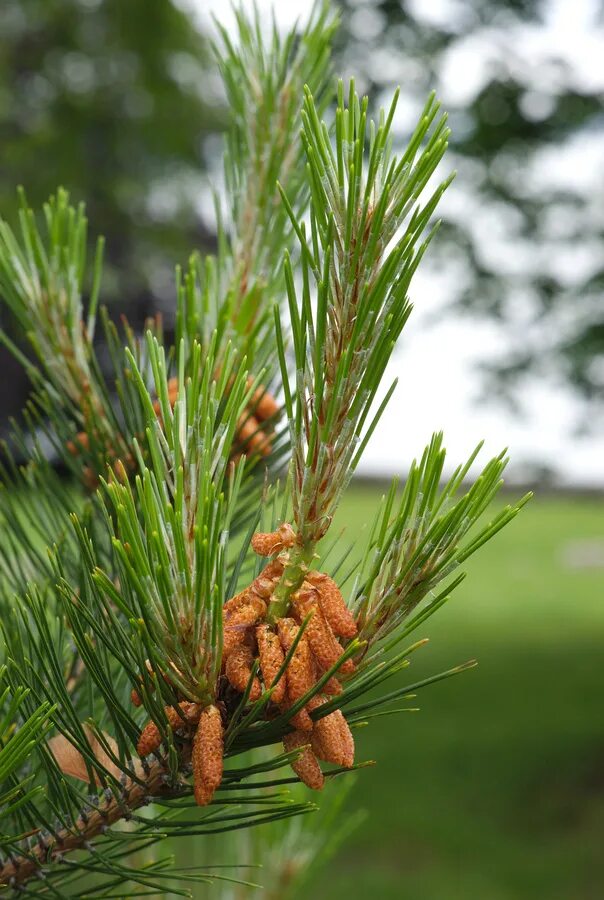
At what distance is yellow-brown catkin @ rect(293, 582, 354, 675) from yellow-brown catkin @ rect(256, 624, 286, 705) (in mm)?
25

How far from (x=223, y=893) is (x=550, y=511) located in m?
22.0

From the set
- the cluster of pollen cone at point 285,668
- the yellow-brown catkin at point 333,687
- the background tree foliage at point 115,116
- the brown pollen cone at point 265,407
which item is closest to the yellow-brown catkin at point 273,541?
the cluster of pollen cone at point 285,668

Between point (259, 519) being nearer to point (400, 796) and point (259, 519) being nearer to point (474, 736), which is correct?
point (400, 796)

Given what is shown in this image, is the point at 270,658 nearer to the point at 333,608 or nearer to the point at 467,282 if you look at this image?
the point at 333,608

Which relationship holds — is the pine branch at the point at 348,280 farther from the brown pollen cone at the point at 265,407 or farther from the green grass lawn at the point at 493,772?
the green grass lawn at the point at 493,772

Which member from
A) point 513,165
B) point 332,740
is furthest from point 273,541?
point 513,165

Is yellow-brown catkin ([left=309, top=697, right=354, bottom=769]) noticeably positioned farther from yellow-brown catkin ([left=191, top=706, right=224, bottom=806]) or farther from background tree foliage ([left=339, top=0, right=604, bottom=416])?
background tree foliage ([left=339, top=0, right=604, bottom=416])

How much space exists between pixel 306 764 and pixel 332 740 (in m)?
0.03

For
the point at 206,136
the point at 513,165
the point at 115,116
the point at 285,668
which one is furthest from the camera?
the point at 206,136

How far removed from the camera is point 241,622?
772 mm

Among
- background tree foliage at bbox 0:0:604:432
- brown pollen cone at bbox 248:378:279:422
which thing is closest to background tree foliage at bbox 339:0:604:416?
background tree foliage at bbox 0:0:604:432

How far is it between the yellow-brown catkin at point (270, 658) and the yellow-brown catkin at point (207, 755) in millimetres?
49

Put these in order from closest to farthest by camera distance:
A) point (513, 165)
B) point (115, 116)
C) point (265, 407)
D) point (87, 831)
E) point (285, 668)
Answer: point (285, 668) → point (87, 831) → point (265, 407) → point (513, 165) → point (115, 116)

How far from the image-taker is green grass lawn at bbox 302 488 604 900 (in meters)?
6.51
